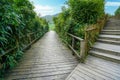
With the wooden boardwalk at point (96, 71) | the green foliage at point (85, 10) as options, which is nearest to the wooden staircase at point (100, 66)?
the wooden boardwalk at point (96, 71)

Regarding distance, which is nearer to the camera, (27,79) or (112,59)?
(27,79)

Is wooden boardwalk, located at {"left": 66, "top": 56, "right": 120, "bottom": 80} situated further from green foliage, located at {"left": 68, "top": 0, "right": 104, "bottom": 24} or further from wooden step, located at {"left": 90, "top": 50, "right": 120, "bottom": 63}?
green foliage, located at {"left": 68, "top": 0, "right": 104, "bottom": 24}

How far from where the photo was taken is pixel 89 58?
5.23 metres

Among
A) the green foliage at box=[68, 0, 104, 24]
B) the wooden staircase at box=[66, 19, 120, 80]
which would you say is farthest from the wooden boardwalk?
the green foliage at box=[68, 0, 104, 24]

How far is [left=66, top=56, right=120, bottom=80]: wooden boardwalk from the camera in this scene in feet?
11.7

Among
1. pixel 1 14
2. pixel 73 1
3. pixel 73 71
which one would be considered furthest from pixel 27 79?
pixel 73 1

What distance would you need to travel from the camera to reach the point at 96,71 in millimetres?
3977

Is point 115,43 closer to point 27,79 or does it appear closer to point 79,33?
point 79,33

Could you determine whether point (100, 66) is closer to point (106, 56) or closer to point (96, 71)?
point (96, 71)

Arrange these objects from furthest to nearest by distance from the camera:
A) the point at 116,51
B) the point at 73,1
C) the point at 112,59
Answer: the point at 73,1 < the point at 116,51 < the point at 112,59

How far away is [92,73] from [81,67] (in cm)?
61

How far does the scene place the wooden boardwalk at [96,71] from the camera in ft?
11.7

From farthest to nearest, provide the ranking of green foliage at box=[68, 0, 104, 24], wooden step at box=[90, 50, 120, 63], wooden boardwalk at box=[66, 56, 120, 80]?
green foliage at box=[68, 0, 104, 24] < wooden step at box=[90, 50, 120, 63] < wooden boardwalk at box=[66, 56, 120, 80]

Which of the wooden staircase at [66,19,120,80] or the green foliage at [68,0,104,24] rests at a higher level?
the green foliage at [68,0,104,24]
